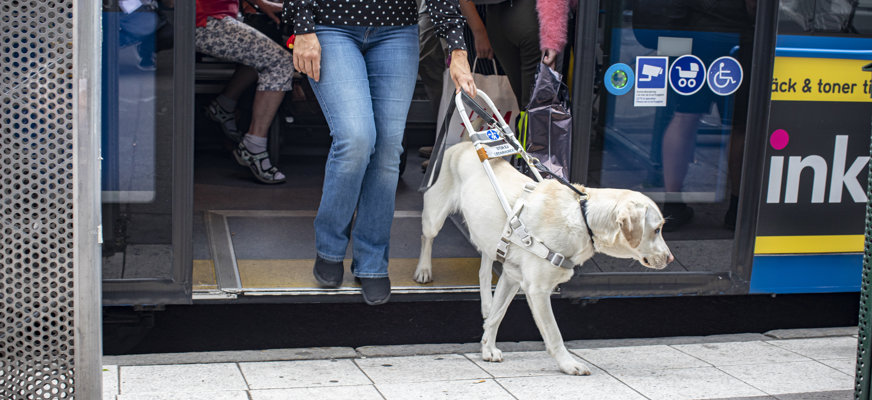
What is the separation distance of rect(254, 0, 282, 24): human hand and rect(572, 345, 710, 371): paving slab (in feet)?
11.2

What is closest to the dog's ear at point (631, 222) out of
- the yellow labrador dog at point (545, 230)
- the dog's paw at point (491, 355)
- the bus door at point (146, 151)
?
the yellow labrador dog at point (545, 230)

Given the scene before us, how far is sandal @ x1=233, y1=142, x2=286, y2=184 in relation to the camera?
6047 millimetres

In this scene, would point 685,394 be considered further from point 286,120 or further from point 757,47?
point 286,120

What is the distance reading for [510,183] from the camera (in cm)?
389

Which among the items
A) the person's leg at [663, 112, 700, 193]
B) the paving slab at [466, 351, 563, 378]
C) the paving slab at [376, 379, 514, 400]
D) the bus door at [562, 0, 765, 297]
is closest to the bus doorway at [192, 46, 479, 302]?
the paving slab at [466, 351, 563, 378]

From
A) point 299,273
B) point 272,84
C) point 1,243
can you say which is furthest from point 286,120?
point 1,243

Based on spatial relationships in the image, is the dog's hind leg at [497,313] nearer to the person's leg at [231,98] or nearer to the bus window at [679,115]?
the bus window at [679,115]

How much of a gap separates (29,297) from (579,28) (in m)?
2.62

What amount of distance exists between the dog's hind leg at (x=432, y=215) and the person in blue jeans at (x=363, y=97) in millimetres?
267

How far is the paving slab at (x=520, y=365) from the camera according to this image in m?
3.95

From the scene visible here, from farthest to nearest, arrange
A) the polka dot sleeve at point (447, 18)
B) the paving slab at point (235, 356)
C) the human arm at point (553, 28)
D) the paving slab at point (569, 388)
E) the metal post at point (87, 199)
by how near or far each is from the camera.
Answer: the human arm at point (553, 28), the polka dot sleeve at point (447, 18), the paving slab at point (235, 356), the paving slab at point (569, 388), the metal post at point (87, 199)

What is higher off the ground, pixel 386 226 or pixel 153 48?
pixel 153 48

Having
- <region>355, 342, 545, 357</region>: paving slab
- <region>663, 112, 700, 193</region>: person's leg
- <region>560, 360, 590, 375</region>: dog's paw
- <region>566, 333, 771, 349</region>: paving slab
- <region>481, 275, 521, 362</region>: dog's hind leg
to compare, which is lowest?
<region>566, 333, 771, 349</region>: paving slab

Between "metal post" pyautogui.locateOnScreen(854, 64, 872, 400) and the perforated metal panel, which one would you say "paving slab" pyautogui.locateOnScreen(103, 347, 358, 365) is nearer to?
the perforated metal panel
